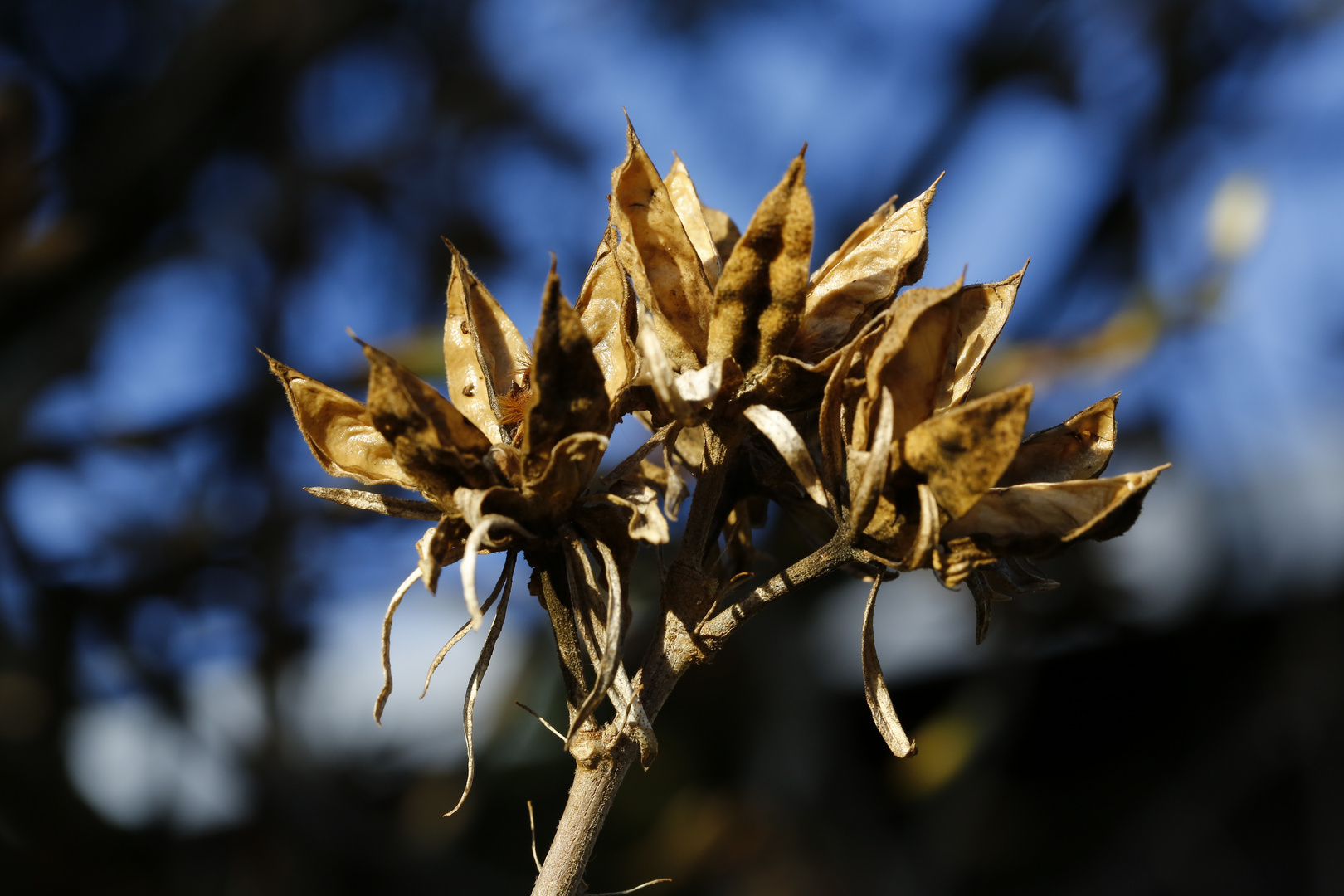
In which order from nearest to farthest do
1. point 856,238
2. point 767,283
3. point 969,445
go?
point 969,445 → point 767,283 → point 856,238

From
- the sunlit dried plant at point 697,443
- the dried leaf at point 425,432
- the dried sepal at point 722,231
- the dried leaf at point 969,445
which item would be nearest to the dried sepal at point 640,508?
the sunlit dried plant at point 697,443

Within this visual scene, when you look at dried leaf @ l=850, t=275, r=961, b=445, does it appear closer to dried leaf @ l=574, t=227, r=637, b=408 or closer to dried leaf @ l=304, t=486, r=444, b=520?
dried leaf @ l=574, t=227, r=637, b=408

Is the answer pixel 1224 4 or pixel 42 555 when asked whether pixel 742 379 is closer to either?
pixel 42 555

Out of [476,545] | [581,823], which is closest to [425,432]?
[476,545]

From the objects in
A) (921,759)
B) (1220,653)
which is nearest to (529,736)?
(921,759)

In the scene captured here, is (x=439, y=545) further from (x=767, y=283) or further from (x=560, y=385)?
(x=767, y=283)

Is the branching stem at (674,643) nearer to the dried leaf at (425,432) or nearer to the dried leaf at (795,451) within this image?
the dried leaf at (795,451)
